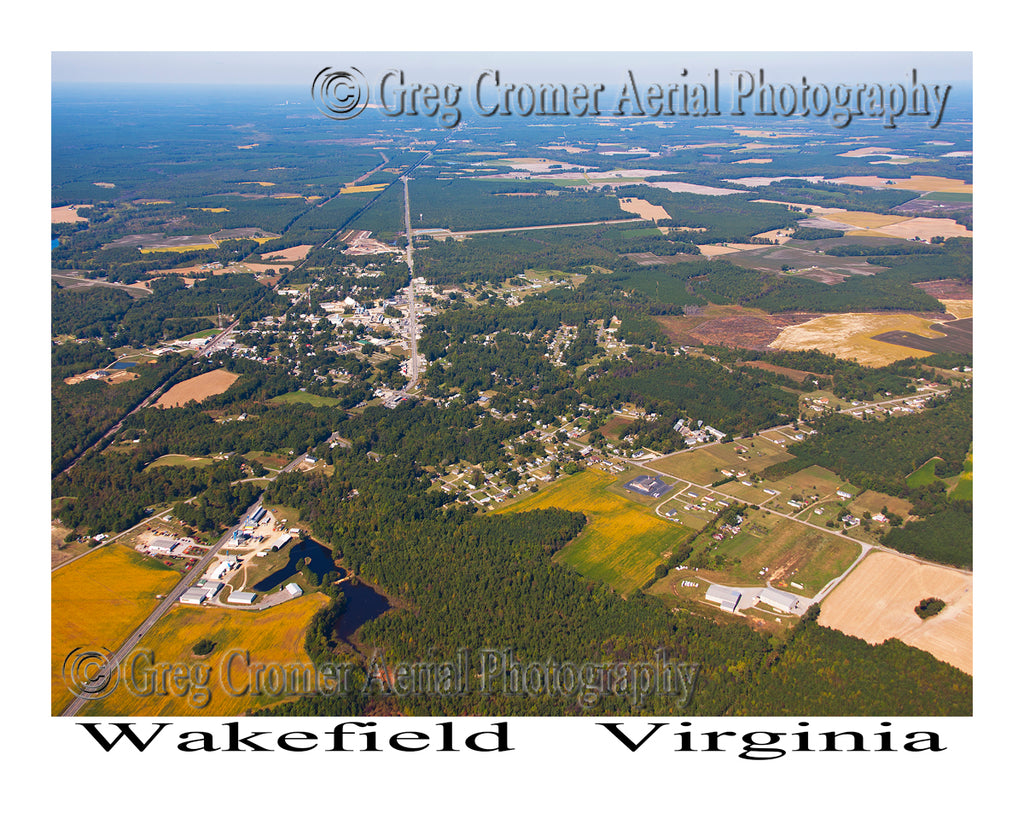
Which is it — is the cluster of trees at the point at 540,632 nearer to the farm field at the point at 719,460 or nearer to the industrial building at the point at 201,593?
the industrial building at the point at 201,593

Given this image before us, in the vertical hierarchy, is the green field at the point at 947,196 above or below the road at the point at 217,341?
above

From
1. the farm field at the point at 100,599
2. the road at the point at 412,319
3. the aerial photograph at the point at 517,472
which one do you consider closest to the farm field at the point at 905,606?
the aerial photograph at the point at 517,472

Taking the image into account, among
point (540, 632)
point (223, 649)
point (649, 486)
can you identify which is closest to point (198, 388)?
point (223, 649)

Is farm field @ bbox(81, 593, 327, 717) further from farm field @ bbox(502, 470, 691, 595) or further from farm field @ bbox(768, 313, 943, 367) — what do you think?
farm field @ bbox(768, 313, 943, 367)

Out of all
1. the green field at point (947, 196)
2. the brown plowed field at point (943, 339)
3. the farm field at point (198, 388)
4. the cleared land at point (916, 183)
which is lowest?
the farm field at point (198, 388)

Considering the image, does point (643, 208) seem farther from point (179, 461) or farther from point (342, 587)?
point (342, 587)

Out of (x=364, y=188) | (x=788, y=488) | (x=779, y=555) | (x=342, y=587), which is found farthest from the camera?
(x=364, y=188)

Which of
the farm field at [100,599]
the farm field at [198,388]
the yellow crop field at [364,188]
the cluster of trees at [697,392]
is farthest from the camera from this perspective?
the yellow crop field at [364,188]
